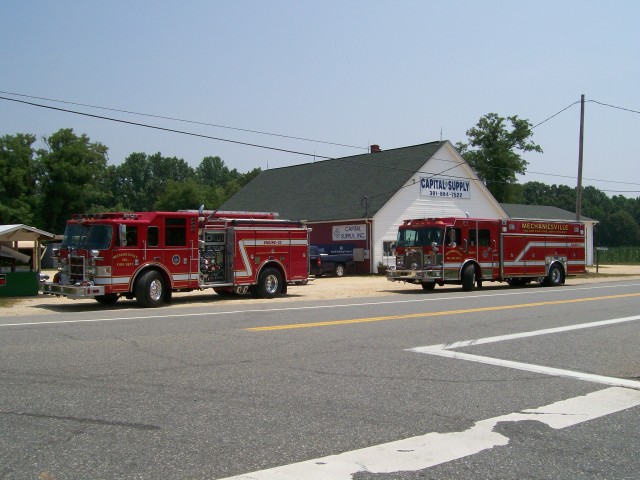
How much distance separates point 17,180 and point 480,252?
45.2m

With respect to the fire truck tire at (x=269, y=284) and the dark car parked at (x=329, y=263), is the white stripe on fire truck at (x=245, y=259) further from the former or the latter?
the dark car parked at (x=329, y=263)

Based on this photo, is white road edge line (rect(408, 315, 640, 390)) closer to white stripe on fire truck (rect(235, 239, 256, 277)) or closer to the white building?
white stripe on fire truck (rect(235, 239, 256, 277))

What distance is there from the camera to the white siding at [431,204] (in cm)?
3797

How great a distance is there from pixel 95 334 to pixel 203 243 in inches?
333

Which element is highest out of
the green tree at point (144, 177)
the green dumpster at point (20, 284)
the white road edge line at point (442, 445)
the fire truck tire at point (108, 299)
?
the green tree at point (144, 177)

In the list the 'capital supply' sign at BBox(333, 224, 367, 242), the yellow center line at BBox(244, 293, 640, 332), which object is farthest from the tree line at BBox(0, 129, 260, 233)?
the yellow center line at BBox(244, 293, 640, 332)

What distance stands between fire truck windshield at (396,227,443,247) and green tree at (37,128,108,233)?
4055 cm

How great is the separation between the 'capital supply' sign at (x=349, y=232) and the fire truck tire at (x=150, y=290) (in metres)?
20.0

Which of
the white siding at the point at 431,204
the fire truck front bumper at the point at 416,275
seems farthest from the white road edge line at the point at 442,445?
the white siding at the point at 431,204

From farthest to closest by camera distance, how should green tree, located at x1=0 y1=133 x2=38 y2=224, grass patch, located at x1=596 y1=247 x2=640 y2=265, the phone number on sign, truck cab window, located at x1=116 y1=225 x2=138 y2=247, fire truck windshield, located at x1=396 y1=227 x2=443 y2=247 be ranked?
grass patch, located at x1=596 y1=247 x2=640 y2=265 → green tree, located at x1=0 y1=133 x2=38 y2=224 → the phone number on sign → fire truck windshield, located at x1=396 y1=227 x2=443 y2=247 → truck cab window, located at x1=116 y1=225 x2=138 y2=247

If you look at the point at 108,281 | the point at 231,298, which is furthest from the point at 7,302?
the point at 231,298

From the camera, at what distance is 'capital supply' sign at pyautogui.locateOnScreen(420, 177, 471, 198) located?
41000 mm

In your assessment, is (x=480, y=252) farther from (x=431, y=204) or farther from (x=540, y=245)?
(x=431, y=204)

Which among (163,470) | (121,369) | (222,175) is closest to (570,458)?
(163,470)
